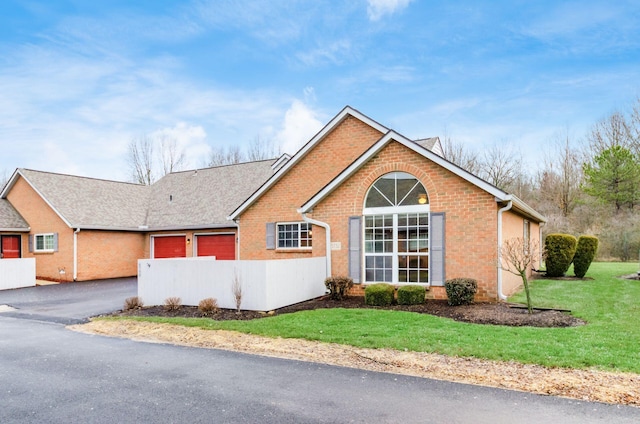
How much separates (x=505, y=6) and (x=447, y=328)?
10.7m

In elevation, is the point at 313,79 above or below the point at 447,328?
above

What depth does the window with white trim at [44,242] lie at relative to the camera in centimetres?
2192

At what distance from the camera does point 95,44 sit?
53.0 feet

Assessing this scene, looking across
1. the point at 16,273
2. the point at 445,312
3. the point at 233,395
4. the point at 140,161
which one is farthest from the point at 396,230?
the point at 140,161

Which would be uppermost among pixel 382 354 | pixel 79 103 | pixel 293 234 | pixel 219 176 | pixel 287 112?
pixel 287 112

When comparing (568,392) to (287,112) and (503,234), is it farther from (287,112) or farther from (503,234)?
(287,112)

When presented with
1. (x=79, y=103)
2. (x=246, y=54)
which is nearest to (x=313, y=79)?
(x=246, y=54)

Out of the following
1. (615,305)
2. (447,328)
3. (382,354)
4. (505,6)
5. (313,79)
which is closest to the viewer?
(382,354)

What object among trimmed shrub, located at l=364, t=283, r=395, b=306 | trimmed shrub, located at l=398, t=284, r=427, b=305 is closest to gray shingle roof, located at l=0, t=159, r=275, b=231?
trimmed shrub, located at l=364, t=283, r=395, b=306

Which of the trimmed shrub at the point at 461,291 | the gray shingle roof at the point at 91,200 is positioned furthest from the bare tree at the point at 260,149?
the trimmed shrub at the point at 461,291

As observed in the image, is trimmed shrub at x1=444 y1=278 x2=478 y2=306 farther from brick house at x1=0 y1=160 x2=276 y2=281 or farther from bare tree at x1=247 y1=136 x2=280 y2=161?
bare tree at x1=247 y1=136 x2=280 y2=161

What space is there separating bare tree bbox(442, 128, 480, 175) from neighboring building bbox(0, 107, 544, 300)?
18.4 m

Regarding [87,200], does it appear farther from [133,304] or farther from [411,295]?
[411,295]

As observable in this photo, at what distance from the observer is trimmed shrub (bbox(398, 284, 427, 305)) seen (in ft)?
37.7
